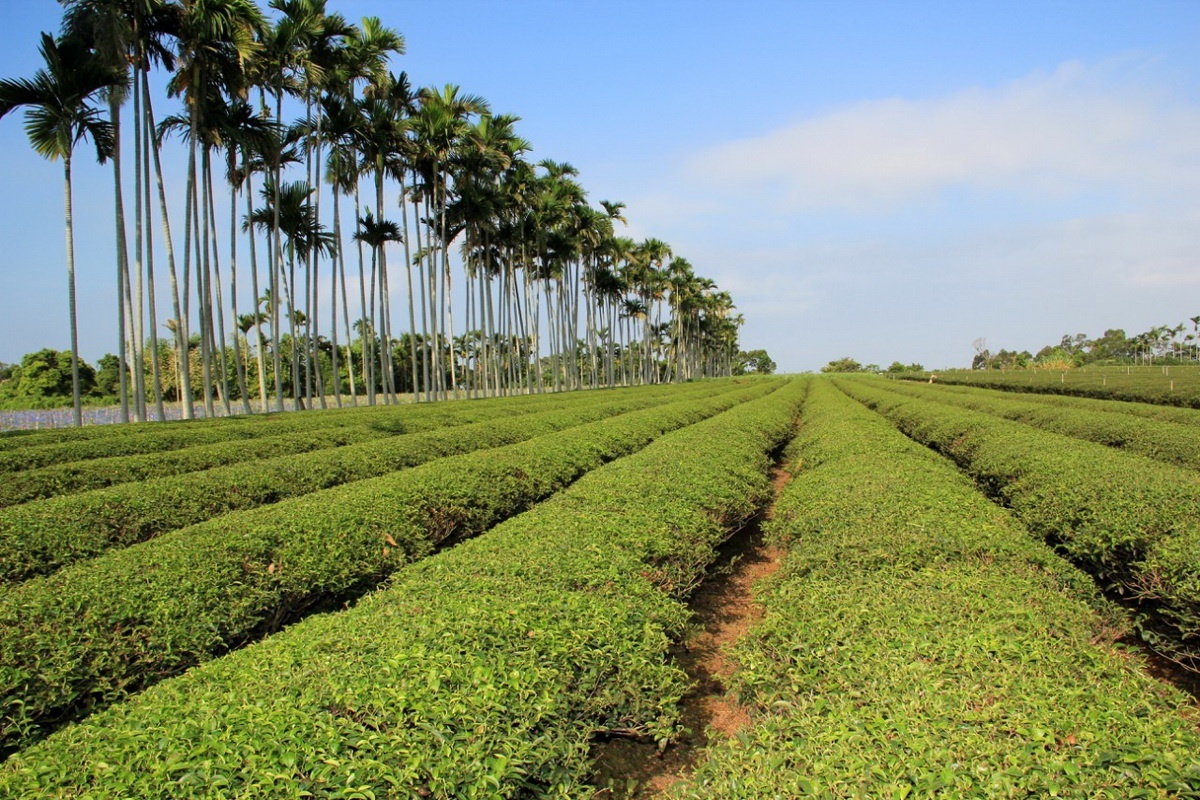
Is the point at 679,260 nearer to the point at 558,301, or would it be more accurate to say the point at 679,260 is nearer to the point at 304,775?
the point at 558,301

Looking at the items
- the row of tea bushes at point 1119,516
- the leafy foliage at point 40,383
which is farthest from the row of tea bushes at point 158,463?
the leafy foliage at point 40,383

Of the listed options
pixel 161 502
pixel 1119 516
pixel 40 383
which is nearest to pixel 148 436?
pixel 161 502

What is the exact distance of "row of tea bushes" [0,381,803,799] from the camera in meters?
2.47

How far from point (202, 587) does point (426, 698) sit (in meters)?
3.17

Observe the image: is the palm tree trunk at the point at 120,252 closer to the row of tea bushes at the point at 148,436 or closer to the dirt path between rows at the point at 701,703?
the row of tea bushes at the point at 148,436

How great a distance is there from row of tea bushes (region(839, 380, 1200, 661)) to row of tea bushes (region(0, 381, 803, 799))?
4.02 meters

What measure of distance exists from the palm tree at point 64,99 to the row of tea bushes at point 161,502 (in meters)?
14.1

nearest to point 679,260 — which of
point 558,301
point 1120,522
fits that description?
point 558,301

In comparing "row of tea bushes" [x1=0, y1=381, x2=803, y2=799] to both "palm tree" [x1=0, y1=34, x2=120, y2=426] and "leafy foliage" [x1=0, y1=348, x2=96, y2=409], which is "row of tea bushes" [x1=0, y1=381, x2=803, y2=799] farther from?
"leafy foliage" [x1=0, y1=348, x2=96, y2=409]

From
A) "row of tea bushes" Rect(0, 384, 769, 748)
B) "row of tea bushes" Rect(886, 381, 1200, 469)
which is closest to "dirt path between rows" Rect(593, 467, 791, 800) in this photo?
"row of tea bushes" Rect(0, 384, 769, 748)

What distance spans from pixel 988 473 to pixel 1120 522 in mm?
4554

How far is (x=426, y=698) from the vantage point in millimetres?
2914

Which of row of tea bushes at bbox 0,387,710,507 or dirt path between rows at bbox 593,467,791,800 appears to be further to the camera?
row of tea bushes at bbox 0,387,710,507

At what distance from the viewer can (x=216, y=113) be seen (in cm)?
2330
